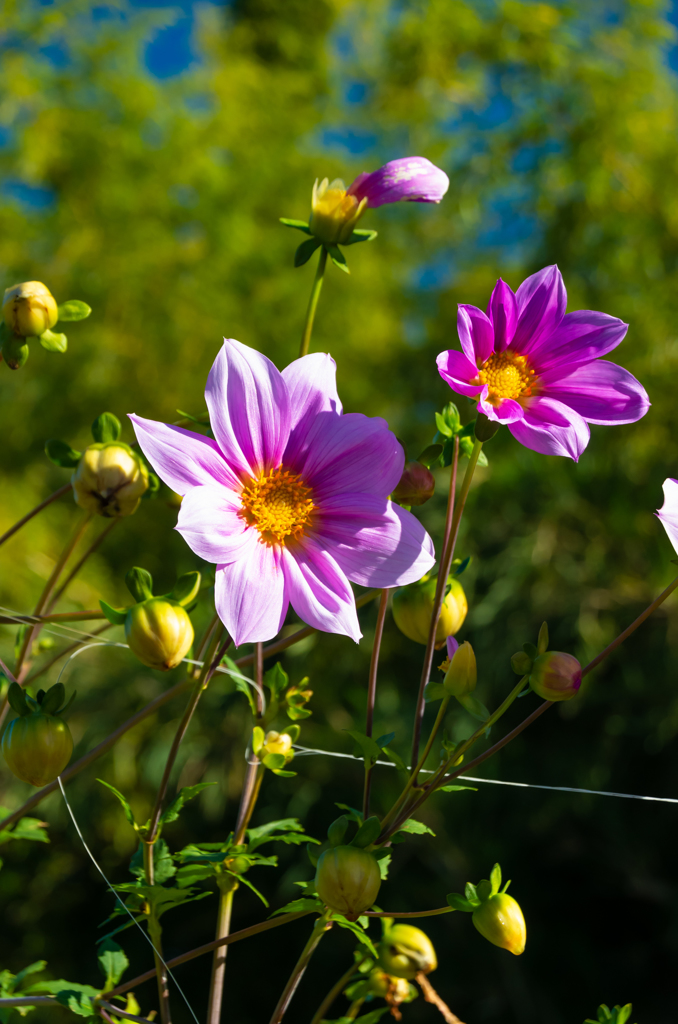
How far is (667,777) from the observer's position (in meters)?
1.16

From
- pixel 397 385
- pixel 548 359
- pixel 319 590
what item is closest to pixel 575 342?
pixel 548 359

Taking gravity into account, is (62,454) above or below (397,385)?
above

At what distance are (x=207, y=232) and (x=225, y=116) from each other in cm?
37

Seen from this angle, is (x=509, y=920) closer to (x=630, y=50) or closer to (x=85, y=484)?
(x=85, y=484)

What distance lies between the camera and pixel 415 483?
243mm

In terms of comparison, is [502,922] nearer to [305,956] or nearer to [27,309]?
[305,956]

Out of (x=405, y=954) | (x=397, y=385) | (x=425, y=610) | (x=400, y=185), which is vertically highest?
(x=400, y=185)

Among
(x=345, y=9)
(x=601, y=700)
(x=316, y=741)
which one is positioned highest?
(x=345, y=9)

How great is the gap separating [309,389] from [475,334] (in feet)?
0.17

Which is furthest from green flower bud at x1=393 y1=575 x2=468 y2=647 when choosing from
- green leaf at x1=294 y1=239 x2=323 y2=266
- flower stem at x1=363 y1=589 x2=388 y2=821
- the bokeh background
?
the bokeh background

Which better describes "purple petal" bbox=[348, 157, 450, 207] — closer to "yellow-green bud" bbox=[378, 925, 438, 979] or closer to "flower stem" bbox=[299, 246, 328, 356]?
"flower stem" bbox=[299, 246, 328, 356]

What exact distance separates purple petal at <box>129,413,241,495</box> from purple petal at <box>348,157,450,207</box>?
0.35 feet

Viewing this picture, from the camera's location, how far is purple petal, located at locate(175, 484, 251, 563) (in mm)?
207

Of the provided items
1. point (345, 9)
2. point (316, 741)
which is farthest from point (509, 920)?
point (345, 9)
